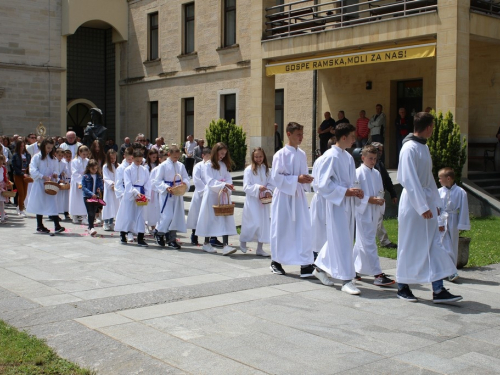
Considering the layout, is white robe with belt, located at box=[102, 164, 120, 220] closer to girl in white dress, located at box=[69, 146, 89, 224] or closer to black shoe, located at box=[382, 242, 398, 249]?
girl in white dress, located at box=[69, 146, 89, 224]

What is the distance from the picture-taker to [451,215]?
9.01 m

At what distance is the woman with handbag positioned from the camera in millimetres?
12914

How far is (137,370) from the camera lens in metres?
4.96

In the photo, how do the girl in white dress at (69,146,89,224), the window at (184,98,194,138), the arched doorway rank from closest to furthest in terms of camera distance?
the girl in white dress at (69,146,89,224)
the window at (184,98,194,138)
the arched doorway

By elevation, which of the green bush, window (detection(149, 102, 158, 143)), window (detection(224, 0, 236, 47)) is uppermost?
window (detection(224, 0, 236, 47))

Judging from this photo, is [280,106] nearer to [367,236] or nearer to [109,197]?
[109,197]

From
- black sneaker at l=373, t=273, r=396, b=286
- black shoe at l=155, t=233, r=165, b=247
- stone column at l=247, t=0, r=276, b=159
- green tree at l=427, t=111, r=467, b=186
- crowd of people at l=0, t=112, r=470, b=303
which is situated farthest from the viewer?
stone column at l=247, t=0, r=276, b=159

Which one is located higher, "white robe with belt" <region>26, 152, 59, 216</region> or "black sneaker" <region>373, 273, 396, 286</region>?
"white robe with belt" <region>26, 152, 59, 216</region>

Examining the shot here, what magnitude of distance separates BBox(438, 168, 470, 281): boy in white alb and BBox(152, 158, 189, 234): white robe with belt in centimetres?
448

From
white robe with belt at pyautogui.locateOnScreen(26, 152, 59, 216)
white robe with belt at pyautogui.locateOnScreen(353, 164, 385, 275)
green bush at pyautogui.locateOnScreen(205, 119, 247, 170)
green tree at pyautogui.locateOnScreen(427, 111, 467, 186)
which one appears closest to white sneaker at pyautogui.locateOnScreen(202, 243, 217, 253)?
white robe with belt at pyautogui.locateOnScreen(353, 164, 385, 275)

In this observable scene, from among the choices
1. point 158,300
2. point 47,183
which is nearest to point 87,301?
point 158,300

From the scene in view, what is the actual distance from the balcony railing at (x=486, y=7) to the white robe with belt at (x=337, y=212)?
1007 cm

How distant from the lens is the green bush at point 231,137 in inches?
897

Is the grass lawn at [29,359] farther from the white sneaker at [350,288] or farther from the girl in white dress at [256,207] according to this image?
the girl in white dress at [256,207]
